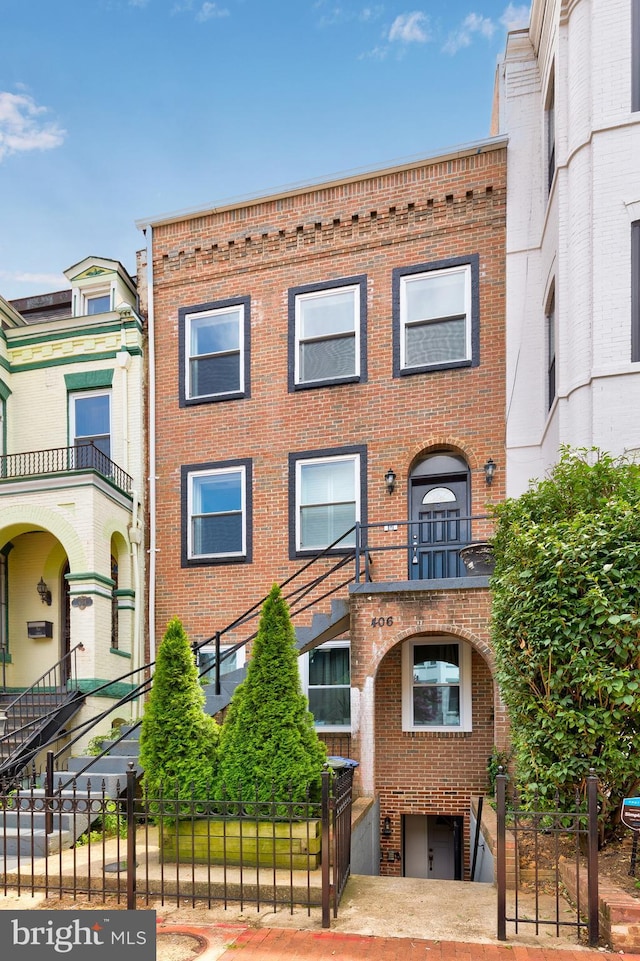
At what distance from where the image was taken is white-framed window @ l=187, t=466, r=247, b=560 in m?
13.2

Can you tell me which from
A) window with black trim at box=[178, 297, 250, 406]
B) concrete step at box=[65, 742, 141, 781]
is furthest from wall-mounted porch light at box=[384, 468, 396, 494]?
concrete step at box=[65, 742, 141, 781]

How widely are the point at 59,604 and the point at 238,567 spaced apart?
3.86m

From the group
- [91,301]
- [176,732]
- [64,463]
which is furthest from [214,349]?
[176,732]

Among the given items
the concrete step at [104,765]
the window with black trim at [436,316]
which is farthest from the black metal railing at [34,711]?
the window with black trim at [436,316]

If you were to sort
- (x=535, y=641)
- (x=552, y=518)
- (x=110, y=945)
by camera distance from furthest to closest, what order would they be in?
(x=552, y=518)
(x=535, y=641)
(x=110, y=945)

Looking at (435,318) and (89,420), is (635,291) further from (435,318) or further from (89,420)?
(89,420)

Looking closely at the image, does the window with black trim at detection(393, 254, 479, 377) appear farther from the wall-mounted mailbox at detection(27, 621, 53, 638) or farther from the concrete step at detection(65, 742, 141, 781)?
the wall-mounted mailbox at detection(27, 621, 53, 638)

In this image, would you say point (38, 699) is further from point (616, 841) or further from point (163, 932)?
point (616, 841)

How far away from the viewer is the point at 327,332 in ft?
43.1

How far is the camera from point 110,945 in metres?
5.48

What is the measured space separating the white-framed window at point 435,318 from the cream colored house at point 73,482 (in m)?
5.05

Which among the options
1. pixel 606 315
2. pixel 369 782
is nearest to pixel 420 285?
pixel 606 315

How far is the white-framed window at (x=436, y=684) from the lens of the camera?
11336 millimetres

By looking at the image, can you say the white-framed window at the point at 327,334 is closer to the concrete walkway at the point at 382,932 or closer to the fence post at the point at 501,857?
the fence post at the point at 501,857
